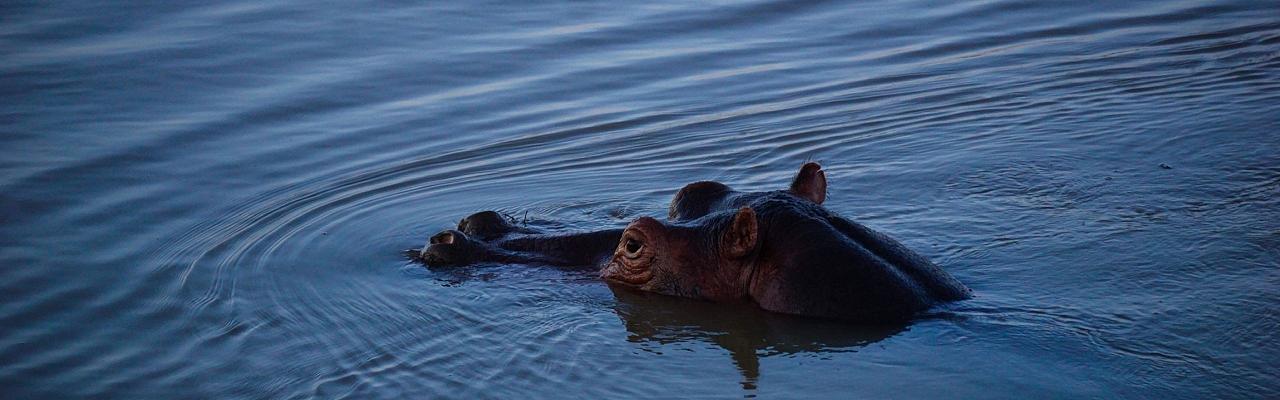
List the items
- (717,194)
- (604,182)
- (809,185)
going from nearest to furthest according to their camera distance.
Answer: (717,194)
(809,185)
(604,182)

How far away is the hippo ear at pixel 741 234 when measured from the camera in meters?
6.39

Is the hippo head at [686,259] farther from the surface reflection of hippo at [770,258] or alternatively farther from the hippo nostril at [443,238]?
the hippo nostril at [443,238]

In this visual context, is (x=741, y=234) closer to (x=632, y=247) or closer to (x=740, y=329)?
(x=740, y=329)

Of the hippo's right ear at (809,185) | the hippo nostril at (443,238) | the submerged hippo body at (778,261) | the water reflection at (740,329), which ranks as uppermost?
the hippo's right ear at (809,185)

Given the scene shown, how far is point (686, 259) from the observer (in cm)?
684

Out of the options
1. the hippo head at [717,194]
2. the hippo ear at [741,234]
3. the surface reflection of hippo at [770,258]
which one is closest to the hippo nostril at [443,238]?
the surface reflection of hippo at [770,258]

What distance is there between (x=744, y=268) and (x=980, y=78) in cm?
596

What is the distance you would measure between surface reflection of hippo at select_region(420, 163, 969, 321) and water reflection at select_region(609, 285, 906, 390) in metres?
0.05

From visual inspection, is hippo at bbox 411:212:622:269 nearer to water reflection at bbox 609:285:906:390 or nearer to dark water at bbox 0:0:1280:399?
dark water at bbox 0:0:1280:399

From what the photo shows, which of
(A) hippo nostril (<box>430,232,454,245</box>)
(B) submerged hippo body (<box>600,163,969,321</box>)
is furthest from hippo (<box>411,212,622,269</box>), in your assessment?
(B) submerged hippo body (<box>600,163,969,321</box>)

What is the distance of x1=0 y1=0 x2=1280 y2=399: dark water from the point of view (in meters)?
6.15

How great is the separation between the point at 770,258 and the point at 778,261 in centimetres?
7

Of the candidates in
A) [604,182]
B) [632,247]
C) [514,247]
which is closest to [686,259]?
[632,247]

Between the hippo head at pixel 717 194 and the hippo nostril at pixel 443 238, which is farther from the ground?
the hippo head at pixel 717 194
